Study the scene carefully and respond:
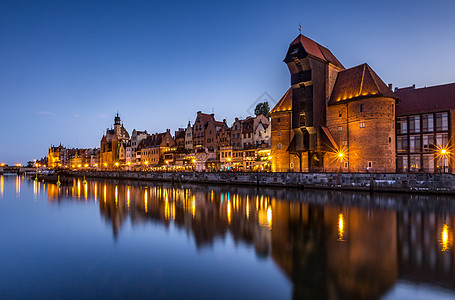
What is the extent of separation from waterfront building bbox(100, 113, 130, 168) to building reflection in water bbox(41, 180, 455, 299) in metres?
85.8

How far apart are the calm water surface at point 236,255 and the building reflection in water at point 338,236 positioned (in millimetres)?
47

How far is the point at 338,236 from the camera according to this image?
14.0m

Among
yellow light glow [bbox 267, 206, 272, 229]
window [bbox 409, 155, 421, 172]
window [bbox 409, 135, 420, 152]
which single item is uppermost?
window [bbox 409, 135, 420, 152]

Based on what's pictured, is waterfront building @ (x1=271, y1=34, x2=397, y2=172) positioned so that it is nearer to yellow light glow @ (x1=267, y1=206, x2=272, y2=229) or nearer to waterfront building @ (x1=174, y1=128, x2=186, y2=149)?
yellow light glow @ (x1=267, y1=206, x2=272, y2=229)

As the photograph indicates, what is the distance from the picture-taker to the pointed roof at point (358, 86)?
37281 mm

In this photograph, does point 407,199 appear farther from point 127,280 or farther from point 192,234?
point 127,280

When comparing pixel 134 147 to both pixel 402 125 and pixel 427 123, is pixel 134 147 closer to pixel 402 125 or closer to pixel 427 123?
pixel 402 125

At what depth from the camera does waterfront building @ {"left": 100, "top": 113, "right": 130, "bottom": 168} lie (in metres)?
107

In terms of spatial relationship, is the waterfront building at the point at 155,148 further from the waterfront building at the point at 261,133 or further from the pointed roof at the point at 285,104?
the pointed roof at the point at 285,104

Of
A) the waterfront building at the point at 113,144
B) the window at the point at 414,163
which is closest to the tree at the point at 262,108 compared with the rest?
the window at the point at 414,163

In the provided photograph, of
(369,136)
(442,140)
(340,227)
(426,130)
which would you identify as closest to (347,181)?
(369,136)

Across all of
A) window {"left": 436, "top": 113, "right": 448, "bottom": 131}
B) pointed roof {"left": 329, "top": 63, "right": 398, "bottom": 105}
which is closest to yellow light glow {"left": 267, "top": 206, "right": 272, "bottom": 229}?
pointed roof {"left": 329, "top": 63, "right": 398, "bottom": 105}

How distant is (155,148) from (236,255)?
7617cm

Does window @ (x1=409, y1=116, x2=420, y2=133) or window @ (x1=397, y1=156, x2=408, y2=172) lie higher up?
window @ (x1=409, y1=116, x2=420, y2=133)
